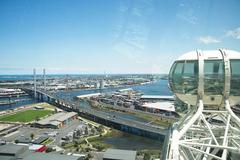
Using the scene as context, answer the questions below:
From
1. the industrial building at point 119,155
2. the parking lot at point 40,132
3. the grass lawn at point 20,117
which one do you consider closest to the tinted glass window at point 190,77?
the industrial building at point 119,155

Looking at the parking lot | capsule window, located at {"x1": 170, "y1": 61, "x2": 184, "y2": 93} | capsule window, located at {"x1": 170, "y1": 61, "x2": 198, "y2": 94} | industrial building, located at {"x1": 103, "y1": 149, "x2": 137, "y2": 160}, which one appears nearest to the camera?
capsule window, located at {"x1": 170, "y1": 61, "x2": 198, "y2": 94}

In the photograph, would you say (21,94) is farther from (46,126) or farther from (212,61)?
(212,61)

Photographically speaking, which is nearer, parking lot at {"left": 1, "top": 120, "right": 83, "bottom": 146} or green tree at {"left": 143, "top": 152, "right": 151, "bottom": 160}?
green tree at {"left": 143, "top": 152, "right": 151, "bottom": 160}

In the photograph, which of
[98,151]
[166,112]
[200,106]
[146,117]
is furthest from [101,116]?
[200,106]

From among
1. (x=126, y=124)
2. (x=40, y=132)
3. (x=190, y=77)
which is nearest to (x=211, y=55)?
(x=190, y=77)

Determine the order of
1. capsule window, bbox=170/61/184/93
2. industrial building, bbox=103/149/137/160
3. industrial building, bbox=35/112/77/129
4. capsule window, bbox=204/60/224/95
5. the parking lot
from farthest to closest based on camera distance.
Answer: industrial building, bbox=35/112/77/129 < the parking lot < industrial building, bbox=103/149/137/160 < capsule window, bbox=170/61/184/93 < capsule window, bbox=204/60/224/95

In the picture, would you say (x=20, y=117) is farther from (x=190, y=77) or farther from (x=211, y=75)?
(x=211, y=75)

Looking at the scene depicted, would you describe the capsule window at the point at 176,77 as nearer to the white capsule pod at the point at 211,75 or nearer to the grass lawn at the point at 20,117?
the white capsule pod at the point at 211,75

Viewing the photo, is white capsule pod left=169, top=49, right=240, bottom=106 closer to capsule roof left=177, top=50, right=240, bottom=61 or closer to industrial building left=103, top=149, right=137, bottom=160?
capsule roof left=177, top=50, right=240, bottom=61

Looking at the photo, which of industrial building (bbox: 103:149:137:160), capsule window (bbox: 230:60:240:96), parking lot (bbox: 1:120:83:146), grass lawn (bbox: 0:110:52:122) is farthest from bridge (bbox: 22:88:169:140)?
capsule window (bbox: 230:60:240:96)
